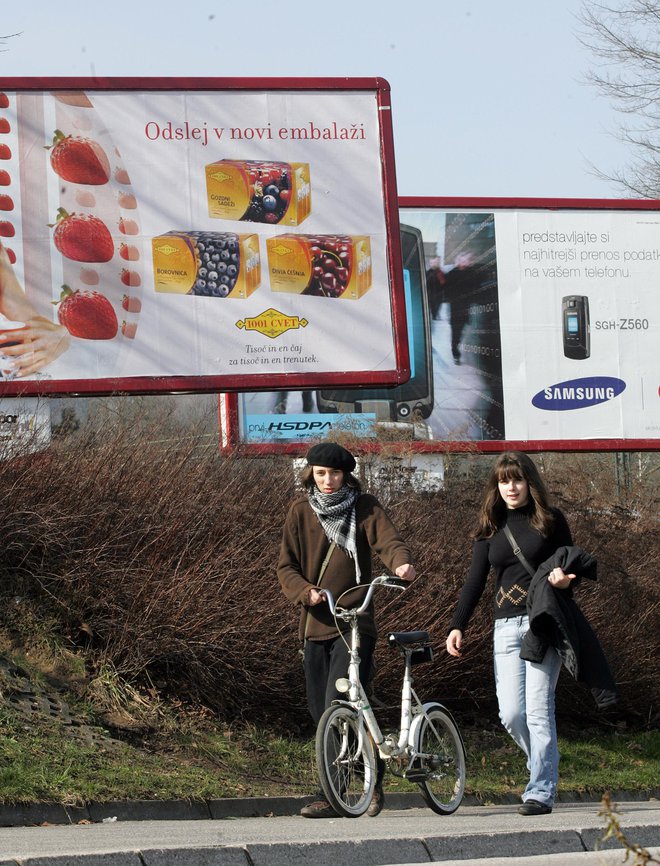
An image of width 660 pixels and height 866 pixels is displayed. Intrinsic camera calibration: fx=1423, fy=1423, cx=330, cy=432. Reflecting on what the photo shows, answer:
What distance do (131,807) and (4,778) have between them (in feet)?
2.18

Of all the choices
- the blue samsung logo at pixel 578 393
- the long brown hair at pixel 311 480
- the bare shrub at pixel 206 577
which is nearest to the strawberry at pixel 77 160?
the bare shrub at pixel 206 577

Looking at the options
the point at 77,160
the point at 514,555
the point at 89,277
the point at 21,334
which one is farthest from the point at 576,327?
the point at 514,555

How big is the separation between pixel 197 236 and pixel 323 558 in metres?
7.21

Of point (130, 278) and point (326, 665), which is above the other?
point (130, 278)

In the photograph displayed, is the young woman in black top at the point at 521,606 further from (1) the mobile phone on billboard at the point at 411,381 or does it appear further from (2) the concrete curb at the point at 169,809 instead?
(1) the mobile phone on billboard at the point at 411,381

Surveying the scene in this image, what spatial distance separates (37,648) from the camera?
957cm

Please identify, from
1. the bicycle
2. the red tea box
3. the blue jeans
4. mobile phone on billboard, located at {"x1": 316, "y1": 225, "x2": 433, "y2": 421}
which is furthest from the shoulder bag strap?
mobile phone on billboard, located at {"x1": 316, "y1": 225, "x2": 433, "y2": 421}

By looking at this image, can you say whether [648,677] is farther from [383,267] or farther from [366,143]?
[366,143]

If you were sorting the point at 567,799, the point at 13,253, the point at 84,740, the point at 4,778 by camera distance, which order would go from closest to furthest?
the point at 4,778
the point at 84,740
the point at 567,799
the point at 13,253

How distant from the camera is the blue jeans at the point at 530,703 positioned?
7.07m

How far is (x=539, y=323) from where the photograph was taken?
18297mm

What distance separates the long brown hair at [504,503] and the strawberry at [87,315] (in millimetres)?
6709

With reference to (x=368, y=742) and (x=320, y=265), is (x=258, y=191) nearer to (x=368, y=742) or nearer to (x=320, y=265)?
(x=320, y=265)

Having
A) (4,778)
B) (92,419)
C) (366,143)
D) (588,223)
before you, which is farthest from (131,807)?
(588,223)
